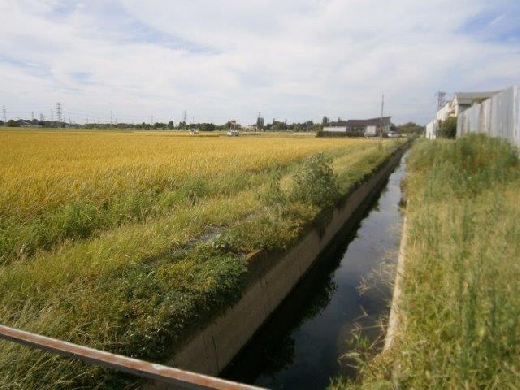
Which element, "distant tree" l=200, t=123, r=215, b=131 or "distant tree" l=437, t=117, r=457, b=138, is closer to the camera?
"distant tree" l=437, t=117, r=457, b=138

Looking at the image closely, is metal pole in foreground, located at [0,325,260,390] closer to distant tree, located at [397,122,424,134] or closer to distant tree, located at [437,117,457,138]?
distant tree, located at [437,117,457,138]

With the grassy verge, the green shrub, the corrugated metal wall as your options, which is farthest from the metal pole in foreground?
the corrugated metal wall

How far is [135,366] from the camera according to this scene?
1754 millimetres

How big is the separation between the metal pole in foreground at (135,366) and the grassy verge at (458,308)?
1.87 metres

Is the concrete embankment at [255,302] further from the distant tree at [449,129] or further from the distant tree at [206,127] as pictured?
the distant tree at [206,127]

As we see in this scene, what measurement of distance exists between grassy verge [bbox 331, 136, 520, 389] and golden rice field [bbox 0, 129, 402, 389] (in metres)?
1.92

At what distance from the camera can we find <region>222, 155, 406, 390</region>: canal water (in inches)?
191

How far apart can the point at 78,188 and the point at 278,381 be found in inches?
228

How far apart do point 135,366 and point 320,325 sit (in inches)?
188

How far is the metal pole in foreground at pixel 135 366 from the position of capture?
1590mm

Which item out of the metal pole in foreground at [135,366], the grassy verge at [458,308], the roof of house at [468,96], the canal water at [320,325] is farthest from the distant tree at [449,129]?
the metal pole in foreground at [135,366]

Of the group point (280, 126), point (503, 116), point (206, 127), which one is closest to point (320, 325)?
point (503, 116)

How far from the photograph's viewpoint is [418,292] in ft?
13.5

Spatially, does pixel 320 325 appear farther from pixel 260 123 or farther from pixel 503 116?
pixel 260 123
